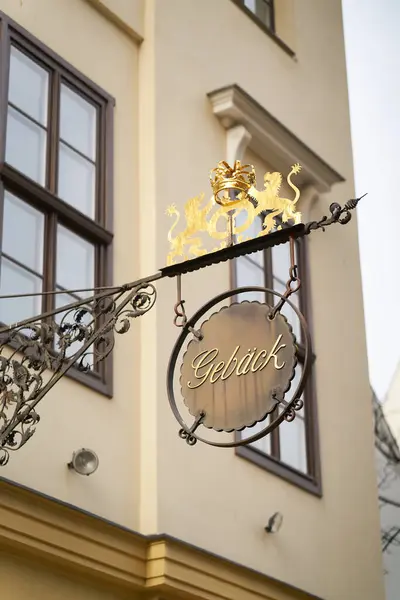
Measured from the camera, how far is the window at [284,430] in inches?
425

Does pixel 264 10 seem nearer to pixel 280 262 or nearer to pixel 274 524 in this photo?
pixel 280 262

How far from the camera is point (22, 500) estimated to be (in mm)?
7934

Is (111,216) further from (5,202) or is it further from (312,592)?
(312,592)

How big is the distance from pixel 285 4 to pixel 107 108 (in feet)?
13.5

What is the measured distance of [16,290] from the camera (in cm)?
877

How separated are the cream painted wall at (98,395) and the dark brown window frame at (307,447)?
48.9 inches

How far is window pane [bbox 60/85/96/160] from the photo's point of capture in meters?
9.75

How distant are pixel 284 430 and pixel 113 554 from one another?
9.84ft

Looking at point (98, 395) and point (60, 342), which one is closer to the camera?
point (60, 342)

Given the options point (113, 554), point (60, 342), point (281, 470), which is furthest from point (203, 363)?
point (281, 470)

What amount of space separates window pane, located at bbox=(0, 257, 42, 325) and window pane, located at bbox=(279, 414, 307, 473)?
3.01 m

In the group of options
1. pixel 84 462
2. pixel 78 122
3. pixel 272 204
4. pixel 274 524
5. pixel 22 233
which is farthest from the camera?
pixel 274 524

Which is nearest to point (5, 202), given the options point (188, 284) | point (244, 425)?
point (188, 284)

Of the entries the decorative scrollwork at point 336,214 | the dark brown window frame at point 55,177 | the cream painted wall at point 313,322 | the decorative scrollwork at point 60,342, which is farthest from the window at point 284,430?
the decorative scrollwork at point 336,214
